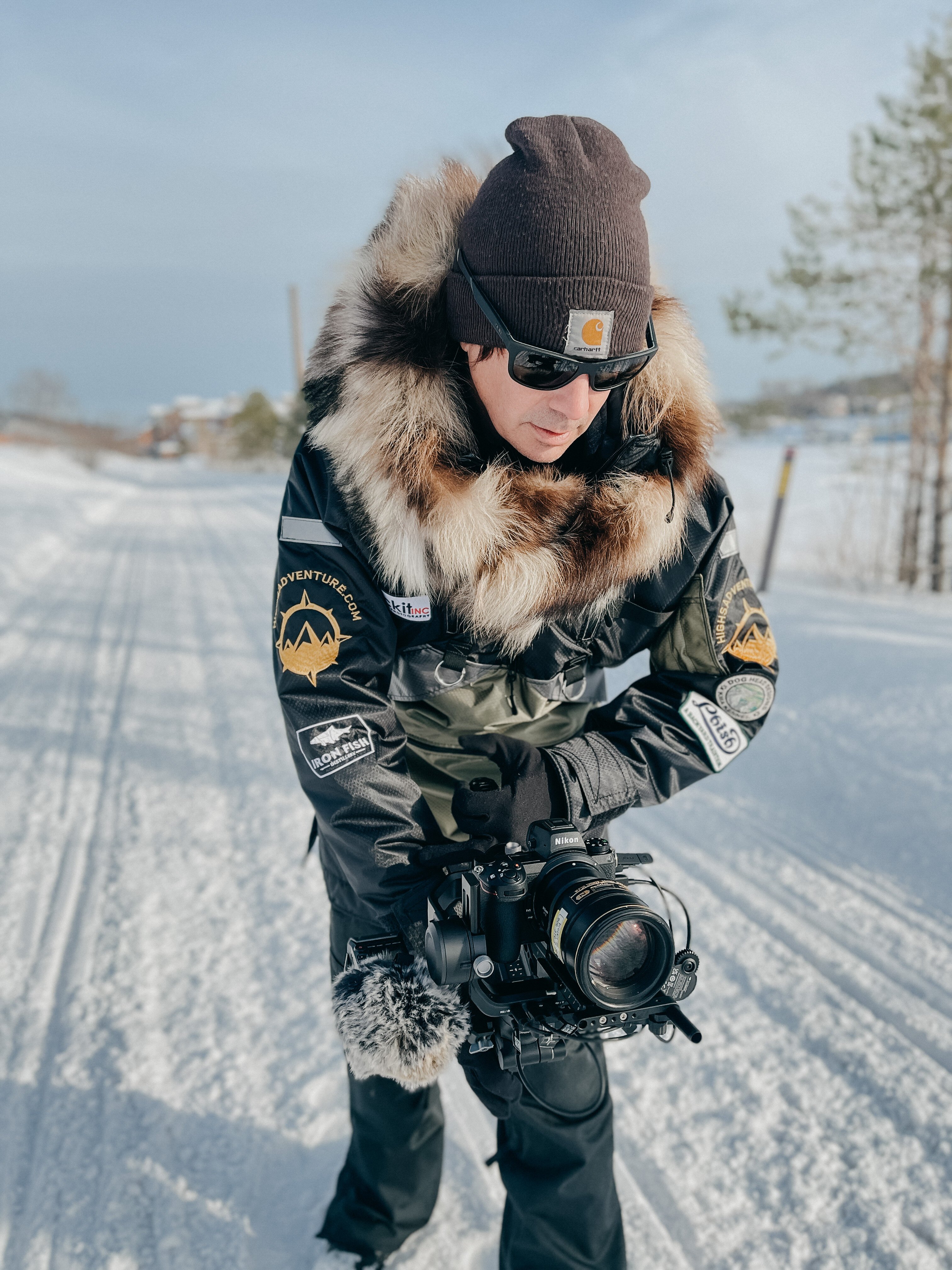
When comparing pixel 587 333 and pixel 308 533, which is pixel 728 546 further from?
pixel 308 533

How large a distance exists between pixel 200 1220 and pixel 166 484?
109 feet

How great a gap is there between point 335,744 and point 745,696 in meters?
0.76

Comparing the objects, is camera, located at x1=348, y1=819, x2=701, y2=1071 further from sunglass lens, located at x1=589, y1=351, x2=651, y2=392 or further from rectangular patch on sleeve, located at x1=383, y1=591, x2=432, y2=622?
sunglass lens, located at x1=589, y1=351, x2=651, y2=392

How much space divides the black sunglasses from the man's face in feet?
0.04

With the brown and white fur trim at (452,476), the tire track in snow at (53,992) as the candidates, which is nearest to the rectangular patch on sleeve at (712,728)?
the brown and white fur trim at (452,476)

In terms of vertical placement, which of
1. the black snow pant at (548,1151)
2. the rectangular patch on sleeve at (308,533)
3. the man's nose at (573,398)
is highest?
the man's nose at (573,398)

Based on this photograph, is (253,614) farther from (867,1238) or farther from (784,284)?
(784,284)

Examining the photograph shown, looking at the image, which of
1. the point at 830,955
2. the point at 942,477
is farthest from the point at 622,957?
the point at 942,477

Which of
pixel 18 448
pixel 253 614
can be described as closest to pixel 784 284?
pixel 253 614

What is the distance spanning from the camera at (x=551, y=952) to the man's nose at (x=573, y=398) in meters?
0.66

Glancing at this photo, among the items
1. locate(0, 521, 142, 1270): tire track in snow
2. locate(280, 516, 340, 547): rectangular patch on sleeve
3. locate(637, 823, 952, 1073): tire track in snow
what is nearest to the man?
locate(280, 516, 340, 547): rectangular patch on sleeve

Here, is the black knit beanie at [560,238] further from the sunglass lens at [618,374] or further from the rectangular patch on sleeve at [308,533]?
the rectangular patch on sleeve at [308,533]

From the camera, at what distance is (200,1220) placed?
5.87ft

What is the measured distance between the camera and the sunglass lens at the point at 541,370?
127 centimetres
